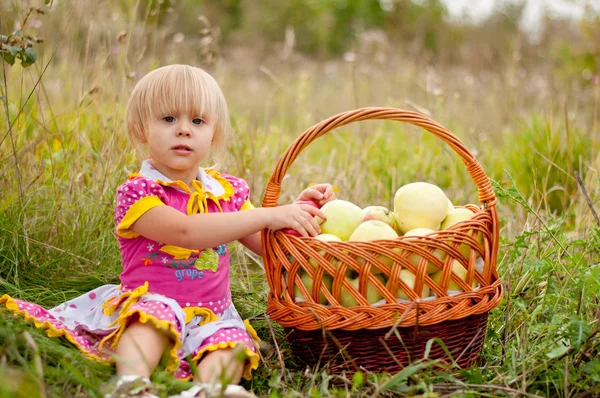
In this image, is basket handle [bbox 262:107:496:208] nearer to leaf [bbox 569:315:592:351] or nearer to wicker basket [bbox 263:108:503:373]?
wicker basket [bbox 263:108:503:373]

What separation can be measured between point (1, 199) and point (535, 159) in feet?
8.65

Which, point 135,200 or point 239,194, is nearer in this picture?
point 135,200

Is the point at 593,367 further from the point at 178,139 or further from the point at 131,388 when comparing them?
the point at 178,139

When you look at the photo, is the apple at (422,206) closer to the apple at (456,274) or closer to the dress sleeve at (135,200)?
the apple at (456,274)

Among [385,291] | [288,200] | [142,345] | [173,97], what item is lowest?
[142,345]

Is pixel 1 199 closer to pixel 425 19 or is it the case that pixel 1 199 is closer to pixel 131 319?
pixel 131 319

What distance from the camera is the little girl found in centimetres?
182

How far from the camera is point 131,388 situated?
155 cm

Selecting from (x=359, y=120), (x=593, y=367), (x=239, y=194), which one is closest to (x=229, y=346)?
(x=239, y=194)

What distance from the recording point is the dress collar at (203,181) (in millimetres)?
2012

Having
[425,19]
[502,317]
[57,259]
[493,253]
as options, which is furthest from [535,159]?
[425,19]

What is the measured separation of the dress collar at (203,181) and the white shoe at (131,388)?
0.63 meters

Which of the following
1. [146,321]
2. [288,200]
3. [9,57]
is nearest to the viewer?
[146,321]

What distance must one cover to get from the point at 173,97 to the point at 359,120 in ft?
1.86
